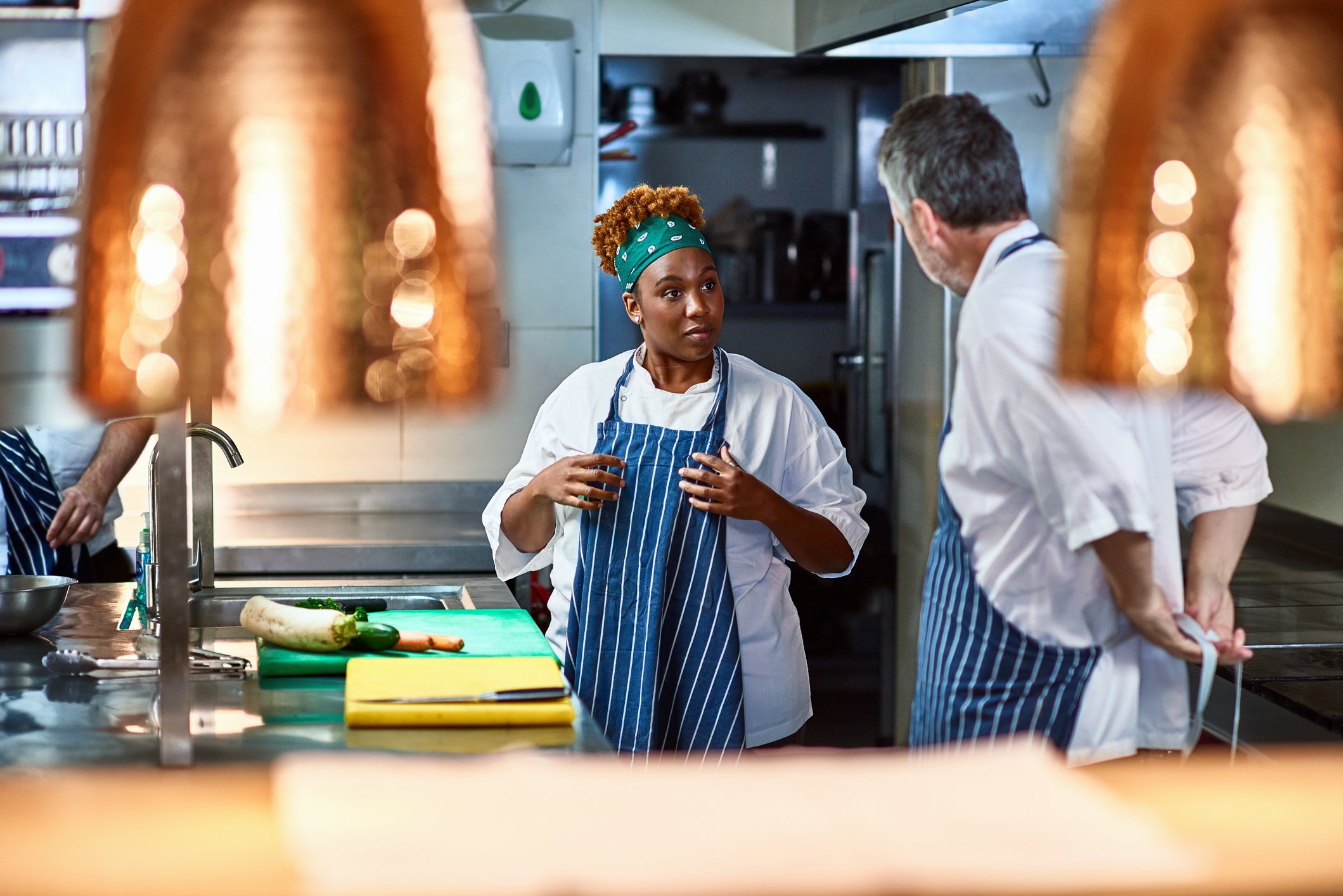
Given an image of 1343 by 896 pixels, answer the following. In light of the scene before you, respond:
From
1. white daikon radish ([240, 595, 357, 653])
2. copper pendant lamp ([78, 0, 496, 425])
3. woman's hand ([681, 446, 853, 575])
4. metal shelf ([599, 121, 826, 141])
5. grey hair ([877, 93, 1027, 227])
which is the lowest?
white daikon radish ([240, 595, 357, 653])

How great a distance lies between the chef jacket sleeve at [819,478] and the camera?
2.11 meters

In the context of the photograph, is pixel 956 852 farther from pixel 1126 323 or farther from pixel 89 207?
pixel 89 207

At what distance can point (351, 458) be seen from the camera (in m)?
3.39

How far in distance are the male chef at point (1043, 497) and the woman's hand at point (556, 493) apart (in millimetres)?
574

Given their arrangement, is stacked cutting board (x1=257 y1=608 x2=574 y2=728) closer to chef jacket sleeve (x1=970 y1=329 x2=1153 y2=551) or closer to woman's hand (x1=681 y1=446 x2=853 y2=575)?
woman's hand (x1=681 y1=446 x2=853 y2=575)

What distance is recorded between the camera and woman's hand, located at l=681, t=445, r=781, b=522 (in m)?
1.98

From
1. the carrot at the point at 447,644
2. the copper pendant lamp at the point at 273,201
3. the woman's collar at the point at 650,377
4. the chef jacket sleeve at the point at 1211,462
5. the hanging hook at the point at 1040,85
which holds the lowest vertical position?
the carrot at the point at 447,644

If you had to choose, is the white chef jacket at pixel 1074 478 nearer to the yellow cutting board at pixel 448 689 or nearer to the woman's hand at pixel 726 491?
the woman's hand at pixel 726 491

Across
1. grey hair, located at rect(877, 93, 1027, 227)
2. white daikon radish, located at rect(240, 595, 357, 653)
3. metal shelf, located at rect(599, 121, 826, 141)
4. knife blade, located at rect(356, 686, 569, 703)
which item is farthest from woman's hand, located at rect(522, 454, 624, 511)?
metal shelf, located at rect(599, 121, 826, 141)

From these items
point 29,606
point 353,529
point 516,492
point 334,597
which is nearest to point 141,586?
point 29,606

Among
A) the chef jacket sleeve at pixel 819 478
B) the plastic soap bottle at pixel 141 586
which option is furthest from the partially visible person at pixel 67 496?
the chef jacket sleeve at pixel 819 478

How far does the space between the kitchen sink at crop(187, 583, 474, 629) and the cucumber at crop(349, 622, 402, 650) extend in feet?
1.17

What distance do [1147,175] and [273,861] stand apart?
2.09ft

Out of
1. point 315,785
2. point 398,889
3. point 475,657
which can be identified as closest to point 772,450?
point 475,657
